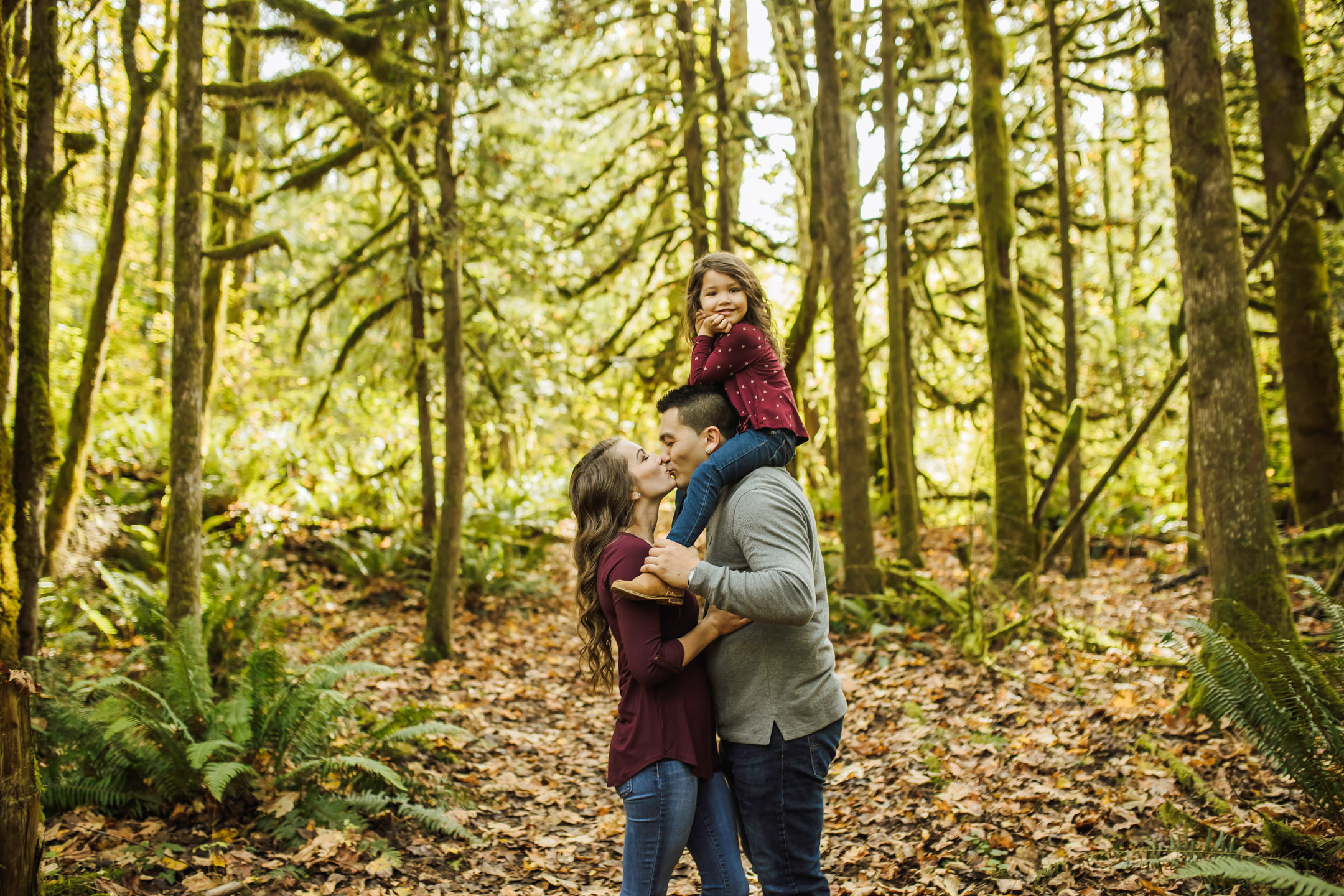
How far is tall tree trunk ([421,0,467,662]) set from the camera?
830 centimetres

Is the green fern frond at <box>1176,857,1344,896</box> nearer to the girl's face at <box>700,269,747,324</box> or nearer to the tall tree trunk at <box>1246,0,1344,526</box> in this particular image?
the girl's face at <box>700,269,747,324</box>

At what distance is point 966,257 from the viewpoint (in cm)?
1627

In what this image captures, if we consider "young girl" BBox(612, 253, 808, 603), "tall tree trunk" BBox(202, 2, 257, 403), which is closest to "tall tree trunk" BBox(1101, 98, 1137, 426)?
"young girl" BBox(612, 253, 808, 603)

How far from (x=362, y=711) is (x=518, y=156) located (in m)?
11.4

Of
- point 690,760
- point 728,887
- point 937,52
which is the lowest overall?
point 728,887

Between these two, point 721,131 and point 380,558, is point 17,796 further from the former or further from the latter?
point 721,131

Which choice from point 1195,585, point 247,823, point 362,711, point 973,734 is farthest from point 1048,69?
point 247,823

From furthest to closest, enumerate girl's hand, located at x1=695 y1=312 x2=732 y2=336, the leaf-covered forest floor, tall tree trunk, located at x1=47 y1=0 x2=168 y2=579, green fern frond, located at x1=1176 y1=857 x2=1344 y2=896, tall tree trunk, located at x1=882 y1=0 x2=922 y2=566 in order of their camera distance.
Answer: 1. tall tree trunk, located at x1=882 y1=0 x2=922 y2=566
2. tall tree trunk, located at x1=47 y1=0 x2=168 y2=579
3. the leaf-covered forest floor
4. girl's hand, located at x1=695 y1=312 x2=732 y2=336
5. green fern frond, located at x1=1176 y1=857 x2=1344 y2=896

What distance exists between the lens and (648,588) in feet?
7.56

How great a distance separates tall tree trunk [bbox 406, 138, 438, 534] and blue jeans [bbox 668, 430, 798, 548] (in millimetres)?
8058

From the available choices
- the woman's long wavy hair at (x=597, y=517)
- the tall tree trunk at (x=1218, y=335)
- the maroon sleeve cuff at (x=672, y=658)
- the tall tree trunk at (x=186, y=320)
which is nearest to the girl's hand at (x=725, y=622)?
the maroon sleeve cuff at (x=672, y=658)

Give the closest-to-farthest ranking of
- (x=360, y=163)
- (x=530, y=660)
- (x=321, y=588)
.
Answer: (x=530, y=660) → (x=321, y=588) → (x=360, y=163)

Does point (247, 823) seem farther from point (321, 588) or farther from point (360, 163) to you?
point (360, 163)

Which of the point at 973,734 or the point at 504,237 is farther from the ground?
the point at 504,237
